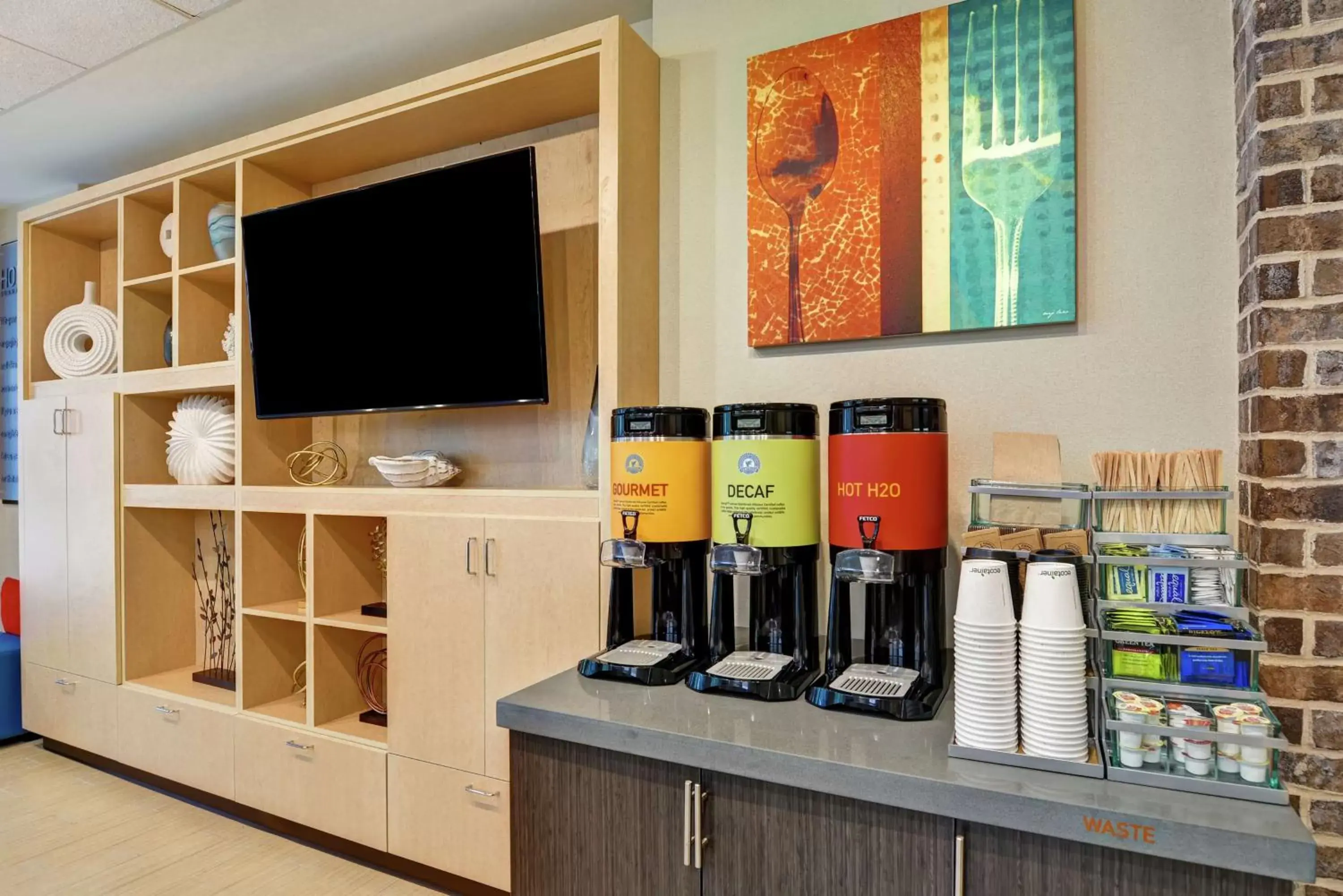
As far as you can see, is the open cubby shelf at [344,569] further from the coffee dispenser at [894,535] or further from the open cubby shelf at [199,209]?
the coffee dispenser at [894,535]

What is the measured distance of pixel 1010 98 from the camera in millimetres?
1719

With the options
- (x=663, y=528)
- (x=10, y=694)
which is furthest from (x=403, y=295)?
(x=10, y=694)

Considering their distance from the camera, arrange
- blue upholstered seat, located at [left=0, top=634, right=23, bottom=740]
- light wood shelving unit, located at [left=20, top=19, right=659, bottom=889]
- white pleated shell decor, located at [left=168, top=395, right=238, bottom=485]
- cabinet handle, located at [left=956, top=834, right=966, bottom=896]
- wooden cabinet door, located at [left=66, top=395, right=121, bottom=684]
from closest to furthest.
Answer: cabinet handle, located at [left=956, top=834, right=966, bottom=896], light wood shelving unit, located at [left=20, top=19, right=659, bottom=889], white pleated shell decor, located at [left=168, top=395, right=238, bottom=485], wooden cabinet door, located at [left=66, top=395, right=121, bottom=684], blue upholstered seat, located at [left=0, top=634, right=23, bottom=740]

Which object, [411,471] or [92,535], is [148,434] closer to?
[92,535]

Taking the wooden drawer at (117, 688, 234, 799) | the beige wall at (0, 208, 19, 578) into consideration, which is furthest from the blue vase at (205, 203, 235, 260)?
the beige wall at (0, 208, 19, 578)

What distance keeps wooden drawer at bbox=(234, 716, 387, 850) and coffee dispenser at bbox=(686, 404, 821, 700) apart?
1.40m

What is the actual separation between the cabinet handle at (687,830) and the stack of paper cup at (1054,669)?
0.55m

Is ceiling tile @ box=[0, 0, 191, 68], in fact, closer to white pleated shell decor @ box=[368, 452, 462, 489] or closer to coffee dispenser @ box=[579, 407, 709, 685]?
white pleated shell decor @ box=[368, 452, 462, 489]

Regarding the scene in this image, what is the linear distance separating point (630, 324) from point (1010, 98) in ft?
3.40

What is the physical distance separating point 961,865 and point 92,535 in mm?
3532

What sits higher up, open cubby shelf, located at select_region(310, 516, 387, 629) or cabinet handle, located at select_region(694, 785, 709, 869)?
open cubby shelf, located at select_region(310, 516, 387, 629)

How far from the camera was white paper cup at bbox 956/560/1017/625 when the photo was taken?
1.19 m

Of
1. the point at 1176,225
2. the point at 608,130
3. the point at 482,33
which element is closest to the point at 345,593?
the point at 608,130

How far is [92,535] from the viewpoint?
320 centimetres
